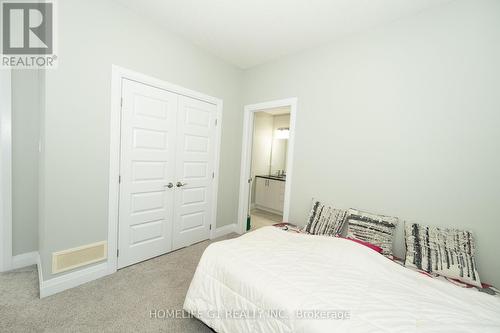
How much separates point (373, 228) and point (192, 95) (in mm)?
2655

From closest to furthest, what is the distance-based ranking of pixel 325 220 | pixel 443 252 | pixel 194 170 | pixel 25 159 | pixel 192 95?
pixel 443 252 → pixel 25 159 → pixel 325 220 → pixel 192 95 → pixel 194 170

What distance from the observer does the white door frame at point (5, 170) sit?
196 centimetres

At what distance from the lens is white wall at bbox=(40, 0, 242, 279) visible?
1.76 metres

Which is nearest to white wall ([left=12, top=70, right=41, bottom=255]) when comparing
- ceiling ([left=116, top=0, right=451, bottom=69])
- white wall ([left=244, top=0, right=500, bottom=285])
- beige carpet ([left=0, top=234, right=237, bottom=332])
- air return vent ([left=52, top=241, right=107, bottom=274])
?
beige carpet ([left=0, top=234, right=237, bottom=332])

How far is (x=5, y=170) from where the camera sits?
2018mm

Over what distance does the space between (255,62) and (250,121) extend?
90 centimetres

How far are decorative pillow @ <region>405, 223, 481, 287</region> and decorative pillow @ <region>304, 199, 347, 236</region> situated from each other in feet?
2.03

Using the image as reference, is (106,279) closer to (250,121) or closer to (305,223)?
(305,223)

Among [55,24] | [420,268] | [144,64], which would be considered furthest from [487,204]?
[55,24]

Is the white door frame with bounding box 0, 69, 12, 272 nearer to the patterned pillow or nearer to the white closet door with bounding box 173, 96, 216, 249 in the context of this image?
the white closet door with bounding box 173, 96, 216, 249

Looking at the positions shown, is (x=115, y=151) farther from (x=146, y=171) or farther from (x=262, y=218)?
(x=262, y=218)

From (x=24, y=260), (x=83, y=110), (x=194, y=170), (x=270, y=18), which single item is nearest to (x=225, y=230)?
(x=194, y=170)

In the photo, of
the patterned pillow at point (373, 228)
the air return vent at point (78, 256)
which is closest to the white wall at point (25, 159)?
the air return vent at point (78, 256)

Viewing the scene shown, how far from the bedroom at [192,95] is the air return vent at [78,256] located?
0.03ft
